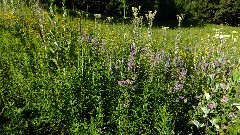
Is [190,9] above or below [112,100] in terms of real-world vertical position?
above

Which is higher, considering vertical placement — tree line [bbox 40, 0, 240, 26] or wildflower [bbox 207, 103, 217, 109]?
tree line [bbox 40, 0, 240, 26]

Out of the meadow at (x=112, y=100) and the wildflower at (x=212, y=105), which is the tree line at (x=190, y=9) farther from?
the wildflower at (x=212, y=105)

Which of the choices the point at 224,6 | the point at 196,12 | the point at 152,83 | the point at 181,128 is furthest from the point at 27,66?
the point at 224,6

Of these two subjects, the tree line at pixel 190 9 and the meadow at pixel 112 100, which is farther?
the tree line at pixel 190 9

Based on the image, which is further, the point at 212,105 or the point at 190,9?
the point at 190,9

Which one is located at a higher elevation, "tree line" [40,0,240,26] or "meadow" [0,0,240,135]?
"tree line" [40,0,240,26]

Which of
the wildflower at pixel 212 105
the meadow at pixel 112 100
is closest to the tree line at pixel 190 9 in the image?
the meadow at pixel 112 100

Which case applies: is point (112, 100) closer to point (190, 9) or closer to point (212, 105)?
point (212, 105)

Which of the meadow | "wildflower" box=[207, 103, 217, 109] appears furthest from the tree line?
"wildflower" box=[207, 103, 217, 109]

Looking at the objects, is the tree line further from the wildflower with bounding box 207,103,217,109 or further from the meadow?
the wildflower with bounding box 207,103,217,109

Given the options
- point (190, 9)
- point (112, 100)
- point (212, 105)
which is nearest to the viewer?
point (212, 105)

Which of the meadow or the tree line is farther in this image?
the tree line

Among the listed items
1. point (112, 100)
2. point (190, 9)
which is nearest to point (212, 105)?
point (112, 100)

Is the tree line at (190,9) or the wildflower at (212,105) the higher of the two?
the tree line at (190,9)
